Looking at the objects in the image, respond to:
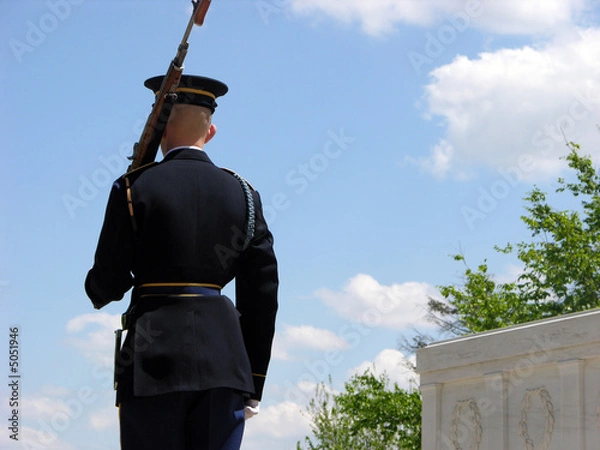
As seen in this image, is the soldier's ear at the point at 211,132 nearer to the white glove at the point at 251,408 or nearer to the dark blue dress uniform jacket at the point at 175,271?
the dark blue dress uniform jacket at the point at 175,271

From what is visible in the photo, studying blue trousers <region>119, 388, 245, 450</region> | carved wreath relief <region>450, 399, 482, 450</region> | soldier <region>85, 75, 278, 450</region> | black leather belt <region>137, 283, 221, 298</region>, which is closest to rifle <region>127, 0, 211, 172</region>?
soldier <region>85, 75, 278, 450</region>

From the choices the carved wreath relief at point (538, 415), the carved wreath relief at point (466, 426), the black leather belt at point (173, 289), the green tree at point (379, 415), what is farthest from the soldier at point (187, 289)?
the green tree at point (379, 415)

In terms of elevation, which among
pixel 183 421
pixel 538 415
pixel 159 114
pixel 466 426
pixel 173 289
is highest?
pixel 466 426

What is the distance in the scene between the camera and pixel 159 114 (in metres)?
3.74

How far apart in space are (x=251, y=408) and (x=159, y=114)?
1114mm

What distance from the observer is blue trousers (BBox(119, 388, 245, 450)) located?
3.42 metres

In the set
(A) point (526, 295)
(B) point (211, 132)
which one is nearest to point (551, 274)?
→ (A) point (526, 295)

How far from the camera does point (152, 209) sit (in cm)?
366

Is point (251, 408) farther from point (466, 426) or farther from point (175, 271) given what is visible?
point (466, 426)

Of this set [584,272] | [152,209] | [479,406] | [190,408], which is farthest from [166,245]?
[584,272]

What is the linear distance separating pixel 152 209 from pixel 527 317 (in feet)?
87.1

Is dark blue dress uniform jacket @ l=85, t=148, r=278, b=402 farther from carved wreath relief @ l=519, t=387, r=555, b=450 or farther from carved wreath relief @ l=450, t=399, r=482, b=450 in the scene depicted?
carved wreath relief @ l=450, t=399, r=482, b=450

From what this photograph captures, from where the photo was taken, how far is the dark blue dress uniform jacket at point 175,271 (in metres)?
3.57

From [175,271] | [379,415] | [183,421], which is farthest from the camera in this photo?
[379,415]
